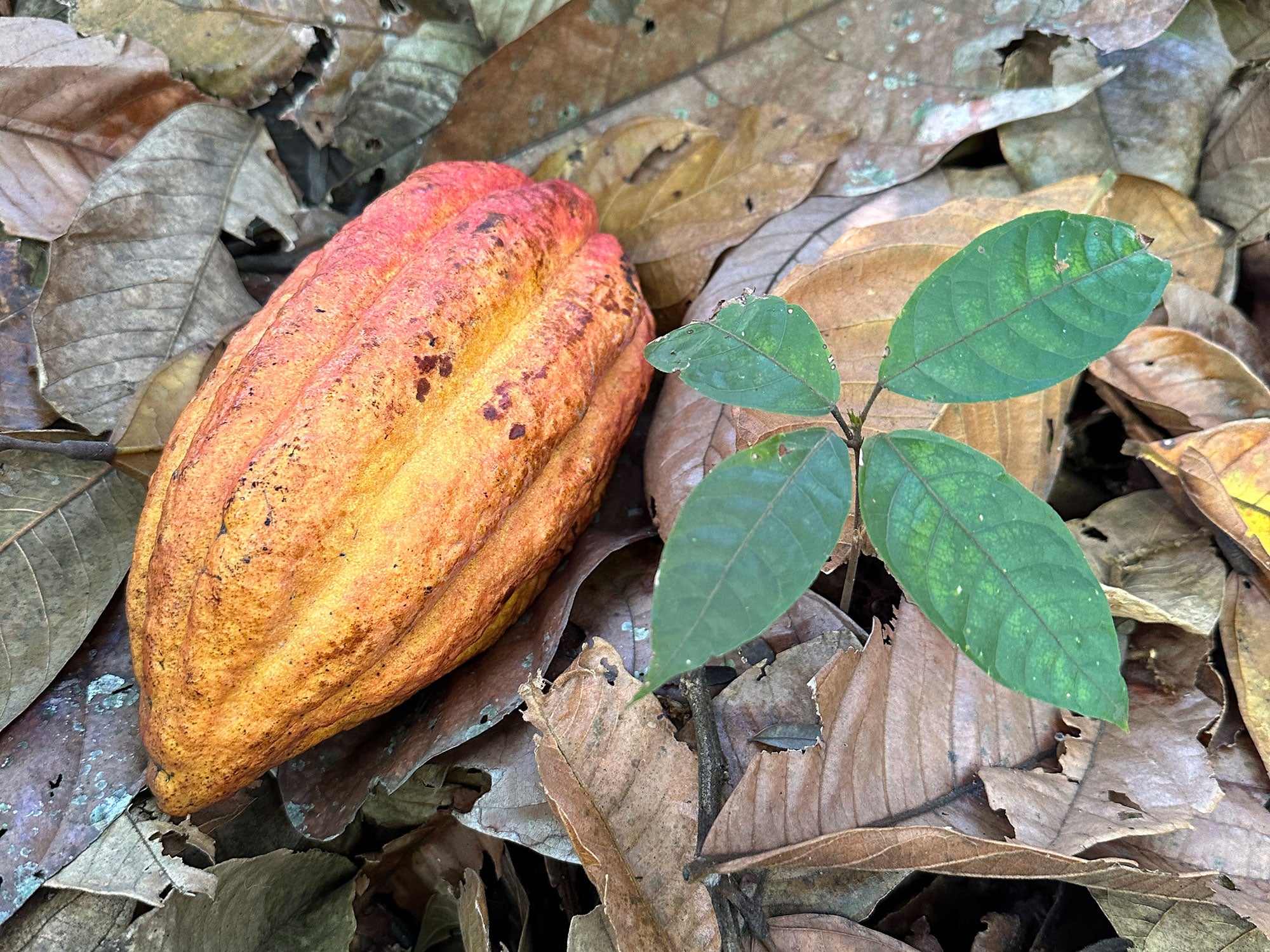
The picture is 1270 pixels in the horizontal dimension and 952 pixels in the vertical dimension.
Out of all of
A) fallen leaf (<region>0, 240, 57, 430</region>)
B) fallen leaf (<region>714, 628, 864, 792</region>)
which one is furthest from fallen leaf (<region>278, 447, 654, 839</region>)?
fallen leaf (<region>0, 240, 57, 430</region>)

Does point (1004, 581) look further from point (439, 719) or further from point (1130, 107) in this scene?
point (1130, 107)

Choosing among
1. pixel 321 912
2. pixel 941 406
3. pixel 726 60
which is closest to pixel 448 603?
pixel 321 912

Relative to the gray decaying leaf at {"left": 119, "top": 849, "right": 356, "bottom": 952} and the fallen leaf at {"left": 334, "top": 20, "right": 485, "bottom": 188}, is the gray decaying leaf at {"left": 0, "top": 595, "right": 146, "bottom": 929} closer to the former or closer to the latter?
the gray decaying leaf at {"left": 119, "top": 849, "right": 356, "bottom": 952}

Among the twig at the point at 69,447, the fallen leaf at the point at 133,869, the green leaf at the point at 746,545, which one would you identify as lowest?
the fallen leaf at the point at 133,869

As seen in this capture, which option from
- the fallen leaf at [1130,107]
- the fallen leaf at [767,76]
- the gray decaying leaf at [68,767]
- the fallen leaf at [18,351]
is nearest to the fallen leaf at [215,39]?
the fallen leaf at [767,76]

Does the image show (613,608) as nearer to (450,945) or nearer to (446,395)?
(446,395)

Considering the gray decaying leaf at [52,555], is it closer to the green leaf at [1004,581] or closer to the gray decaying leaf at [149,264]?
the gray decaying leaf at [149,264]
